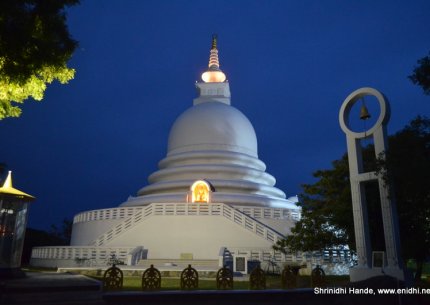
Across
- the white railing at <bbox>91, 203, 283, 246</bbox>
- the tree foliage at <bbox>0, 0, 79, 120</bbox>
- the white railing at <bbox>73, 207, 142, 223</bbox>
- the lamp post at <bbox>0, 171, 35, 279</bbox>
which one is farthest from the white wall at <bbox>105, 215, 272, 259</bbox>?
the tree foliage at <bbox>0, 0, 79, 120</bbox>

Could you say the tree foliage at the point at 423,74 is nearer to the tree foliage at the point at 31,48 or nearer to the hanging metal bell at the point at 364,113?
the hanging metal bell at the point at 364,113

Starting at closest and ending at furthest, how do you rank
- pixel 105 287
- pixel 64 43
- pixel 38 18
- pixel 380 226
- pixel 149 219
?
pixel 38 18, pixel 64 43, pixel 105 287, pixel 380 226, pixel 149 219

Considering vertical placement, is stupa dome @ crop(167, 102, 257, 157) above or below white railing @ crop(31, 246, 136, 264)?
above

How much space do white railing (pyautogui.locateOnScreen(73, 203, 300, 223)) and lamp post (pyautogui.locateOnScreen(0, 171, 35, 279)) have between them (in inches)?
417

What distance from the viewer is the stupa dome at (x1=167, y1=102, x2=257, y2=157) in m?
31.5

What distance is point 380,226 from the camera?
1383cm

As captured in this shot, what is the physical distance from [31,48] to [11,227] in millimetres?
7370

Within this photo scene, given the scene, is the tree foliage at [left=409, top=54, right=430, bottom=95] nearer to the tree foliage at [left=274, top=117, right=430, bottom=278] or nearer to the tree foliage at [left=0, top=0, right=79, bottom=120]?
the tree foliage at [left=274, top=117, right=430, bottom=278]

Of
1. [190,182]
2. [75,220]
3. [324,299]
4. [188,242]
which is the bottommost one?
[324,299]

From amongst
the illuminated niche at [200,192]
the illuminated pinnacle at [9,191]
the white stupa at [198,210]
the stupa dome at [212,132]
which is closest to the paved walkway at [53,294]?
the illuminated pinnacle at [9,191]

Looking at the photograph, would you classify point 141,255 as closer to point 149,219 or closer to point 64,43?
point 149,219

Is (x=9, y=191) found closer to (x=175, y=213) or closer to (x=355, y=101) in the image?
(x=175, y=213)

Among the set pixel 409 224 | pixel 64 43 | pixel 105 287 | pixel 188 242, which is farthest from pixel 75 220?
pixel 409 224

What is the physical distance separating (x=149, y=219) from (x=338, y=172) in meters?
11.9
